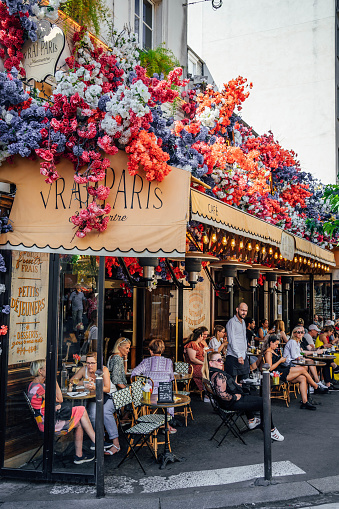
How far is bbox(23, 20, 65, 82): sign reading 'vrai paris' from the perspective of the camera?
6.13m

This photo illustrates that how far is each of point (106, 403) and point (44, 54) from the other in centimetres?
462

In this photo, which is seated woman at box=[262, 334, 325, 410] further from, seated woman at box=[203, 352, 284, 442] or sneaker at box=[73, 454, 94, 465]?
sneaker at box=[73, 454, 94, 465]

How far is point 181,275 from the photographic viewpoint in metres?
10.4

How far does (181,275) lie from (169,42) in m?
5.14

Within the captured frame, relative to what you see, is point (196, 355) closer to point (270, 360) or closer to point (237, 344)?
point (237, 344)

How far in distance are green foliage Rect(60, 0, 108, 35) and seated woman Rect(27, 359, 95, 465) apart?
198 inches

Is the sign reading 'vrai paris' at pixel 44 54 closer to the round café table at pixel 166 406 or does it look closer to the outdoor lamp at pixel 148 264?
the outdoor lamp at pixel 148 264

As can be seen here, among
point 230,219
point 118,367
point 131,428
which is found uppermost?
point 230,219

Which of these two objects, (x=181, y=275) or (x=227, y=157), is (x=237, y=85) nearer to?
(x=227, y=157)

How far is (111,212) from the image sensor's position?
5562 millimetres

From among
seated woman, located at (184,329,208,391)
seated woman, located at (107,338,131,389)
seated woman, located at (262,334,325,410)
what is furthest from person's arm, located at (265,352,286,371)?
seated woman, located at (107,338,131,389)

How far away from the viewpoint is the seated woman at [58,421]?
18.0 feet

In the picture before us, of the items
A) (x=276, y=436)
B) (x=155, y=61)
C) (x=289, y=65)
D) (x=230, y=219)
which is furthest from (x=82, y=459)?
(x=289, y=65)

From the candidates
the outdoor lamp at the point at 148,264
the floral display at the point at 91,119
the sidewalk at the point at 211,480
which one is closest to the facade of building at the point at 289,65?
the outdoor lamp at the point at 148,264
